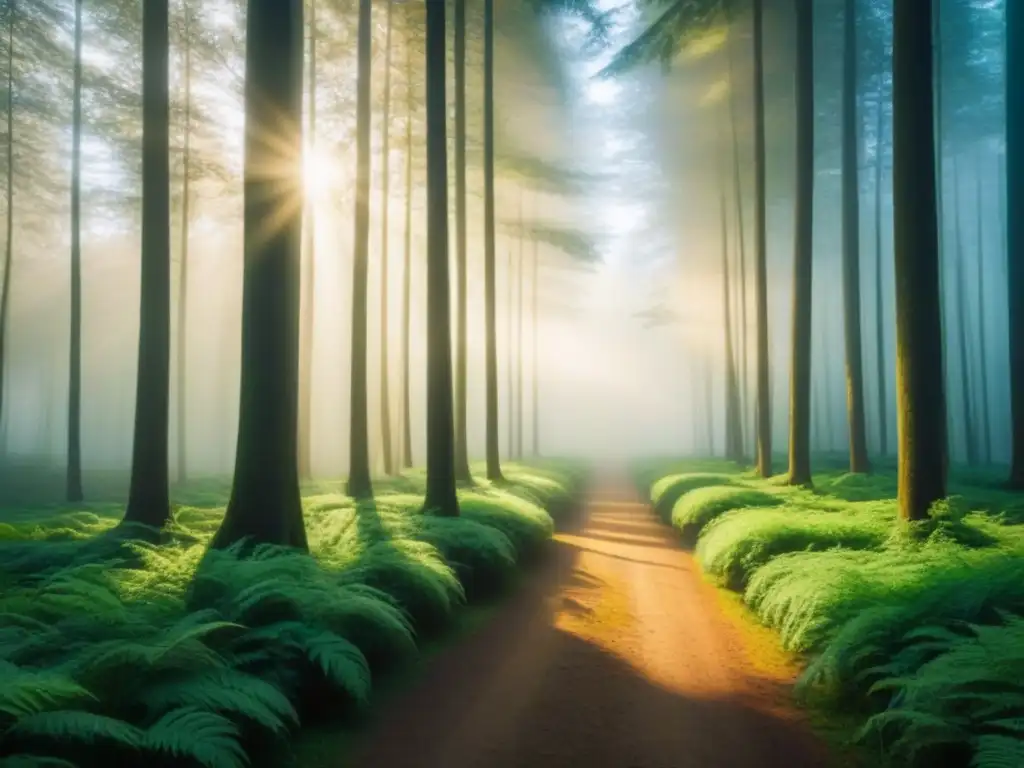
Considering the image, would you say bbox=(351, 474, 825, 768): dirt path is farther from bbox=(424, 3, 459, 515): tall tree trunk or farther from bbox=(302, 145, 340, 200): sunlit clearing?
bbox=(302, 145, 340, 200): sunlit clearing

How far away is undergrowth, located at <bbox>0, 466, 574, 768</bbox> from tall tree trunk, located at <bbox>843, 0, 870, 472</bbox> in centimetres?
1174

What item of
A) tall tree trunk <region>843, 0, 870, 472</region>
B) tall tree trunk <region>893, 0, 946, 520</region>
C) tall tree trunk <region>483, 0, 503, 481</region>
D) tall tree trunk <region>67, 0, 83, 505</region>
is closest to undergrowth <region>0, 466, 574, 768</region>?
tall tree trunk <region>893, 0, 946, 520</region>

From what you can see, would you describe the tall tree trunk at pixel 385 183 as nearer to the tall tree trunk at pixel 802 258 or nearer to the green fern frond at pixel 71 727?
the tall tree trunk at pixel 802 258

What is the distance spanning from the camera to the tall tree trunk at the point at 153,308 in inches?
359

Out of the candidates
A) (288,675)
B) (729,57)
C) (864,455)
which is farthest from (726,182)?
(288,675)

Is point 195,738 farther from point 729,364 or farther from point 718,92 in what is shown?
point 729,364

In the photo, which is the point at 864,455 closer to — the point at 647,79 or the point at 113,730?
the point at 113,730

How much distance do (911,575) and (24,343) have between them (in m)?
54.3

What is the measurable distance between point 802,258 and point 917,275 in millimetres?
7108

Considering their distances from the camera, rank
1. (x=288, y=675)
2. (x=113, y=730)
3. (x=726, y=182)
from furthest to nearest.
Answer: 1. (x=726, y=182)
2. (x=288, y=675)
3. (x=113, y=730)

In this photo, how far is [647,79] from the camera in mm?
28906

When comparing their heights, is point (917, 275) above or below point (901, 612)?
above

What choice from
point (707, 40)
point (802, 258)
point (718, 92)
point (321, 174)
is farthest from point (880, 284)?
point (321, 174)

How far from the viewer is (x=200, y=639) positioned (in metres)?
4.50
